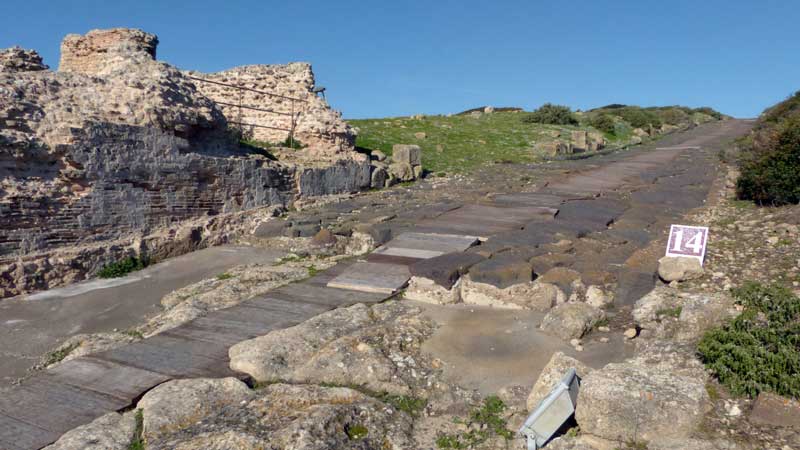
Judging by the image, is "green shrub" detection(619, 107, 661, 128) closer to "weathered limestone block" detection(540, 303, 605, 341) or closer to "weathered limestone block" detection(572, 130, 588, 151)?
"weathered limestone block" detection(572, 130, 588, 151)

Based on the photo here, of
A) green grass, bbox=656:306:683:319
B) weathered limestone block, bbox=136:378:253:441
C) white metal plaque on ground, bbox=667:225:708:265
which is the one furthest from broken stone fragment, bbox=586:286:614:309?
weathered limestone block, bbox=136:378:253:441

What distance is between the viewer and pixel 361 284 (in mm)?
6391

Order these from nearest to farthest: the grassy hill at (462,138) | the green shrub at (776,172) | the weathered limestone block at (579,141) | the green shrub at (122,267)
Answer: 1. the green shrub at (122,267)
2. the green shrub at (776,172)
3. the grassy hill at (462,138)
4. the weathered limestone block at (579,141)

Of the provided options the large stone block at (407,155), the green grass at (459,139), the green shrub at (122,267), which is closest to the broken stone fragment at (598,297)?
the green shrub at (122,267)

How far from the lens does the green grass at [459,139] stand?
58.4 ft

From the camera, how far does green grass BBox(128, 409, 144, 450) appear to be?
11.5ft

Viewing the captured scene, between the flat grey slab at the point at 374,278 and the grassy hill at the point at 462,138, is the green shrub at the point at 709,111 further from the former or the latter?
the flat grey slab at the point at 374,278

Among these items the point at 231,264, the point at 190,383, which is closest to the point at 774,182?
the point at 231,264

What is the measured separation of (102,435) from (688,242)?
5.37 metres

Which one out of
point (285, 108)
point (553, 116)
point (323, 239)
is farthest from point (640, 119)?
point (323, 239)

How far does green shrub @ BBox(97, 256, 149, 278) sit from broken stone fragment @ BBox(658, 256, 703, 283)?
649 cm

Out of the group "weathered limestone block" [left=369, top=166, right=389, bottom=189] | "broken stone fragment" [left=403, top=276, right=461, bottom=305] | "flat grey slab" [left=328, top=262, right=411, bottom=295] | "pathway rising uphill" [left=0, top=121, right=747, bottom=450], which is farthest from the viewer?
"weathered limestone block" [left=369, top=166, right=389, bottom=189]

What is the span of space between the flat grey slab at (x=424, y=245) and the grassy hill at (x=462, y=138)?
827 cm

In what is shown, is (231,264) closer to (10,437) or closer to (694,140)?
(10,437)
